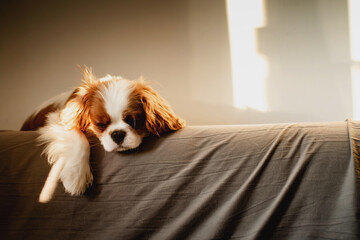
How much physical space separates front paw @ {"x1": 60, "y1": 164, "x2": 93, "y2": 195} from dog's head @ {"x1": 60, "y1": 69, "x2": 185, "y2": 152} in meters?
0.14

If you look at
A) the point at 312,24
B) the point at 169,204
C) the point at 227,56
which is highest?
the point at 312,24

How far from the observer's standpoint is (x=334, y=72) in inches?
78.9

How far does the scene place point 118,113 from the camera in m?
1.34

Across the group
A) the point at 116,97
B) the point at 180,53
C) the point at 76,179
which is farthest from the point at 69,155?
the point at 180,53

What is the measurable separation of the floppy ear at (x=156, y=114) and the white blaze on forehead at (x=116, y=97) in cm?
7

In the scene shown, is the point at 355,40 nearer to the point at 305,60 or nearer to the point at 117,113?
the point at 305,60

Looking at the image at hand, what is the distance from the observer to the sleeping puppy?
3.90 feet

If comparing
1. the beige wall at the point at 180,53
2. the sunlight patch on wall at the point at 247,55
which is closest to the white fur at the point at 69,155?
the beige wall at the point at 180,53

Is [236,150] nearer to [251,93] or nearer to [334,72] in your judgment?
[251,93]

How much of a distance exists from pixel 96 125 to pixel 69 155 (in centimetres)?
20

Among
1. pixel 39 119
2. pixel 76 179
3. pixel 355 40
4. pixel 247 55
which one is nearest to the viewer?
pixel 76 179

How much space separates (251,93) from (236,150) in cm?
103

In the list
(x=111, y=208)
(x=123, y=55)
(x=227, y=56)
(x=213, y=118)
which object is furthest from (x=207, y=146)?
(x=123, y=55)

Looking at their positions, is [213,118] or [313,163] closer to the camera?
[313,163]
